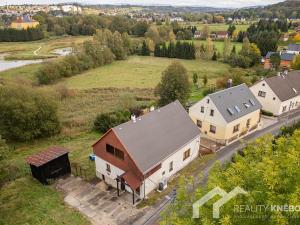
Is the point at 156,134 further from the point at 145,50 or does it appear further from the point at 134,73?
the point at 145,50

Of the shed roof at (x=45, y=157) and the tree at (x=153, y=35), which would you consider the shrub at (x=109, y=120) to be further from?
the tree at (x=153, y=35)

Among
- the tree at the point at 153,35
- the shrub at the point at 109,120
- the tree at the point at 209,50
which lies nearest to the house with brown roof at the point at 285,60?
the tree at the point at 209,50

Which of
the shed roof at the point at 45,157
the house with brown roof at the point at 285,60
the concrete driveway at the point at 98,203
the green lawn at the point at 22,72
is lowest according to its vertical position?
the concrete driveway at the point at 98,203

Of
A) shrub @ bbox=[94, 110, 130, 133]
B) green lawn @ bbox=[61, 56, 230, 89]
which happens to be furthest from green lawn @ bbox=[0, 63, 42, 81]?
shrub @ bbox=[94, 110, 130, 133]

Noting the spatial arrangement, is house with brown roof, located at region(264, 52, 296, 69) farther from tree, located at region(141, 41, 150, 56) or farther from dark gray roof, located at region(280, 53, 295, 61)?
tree, located at region(141, 41, 150, 56)

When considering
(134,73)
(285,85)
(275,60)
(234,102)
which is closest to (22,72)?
(134,73)

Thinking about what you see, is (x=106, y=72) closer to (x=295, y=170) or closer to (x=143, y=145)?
(x=143, y=145)
